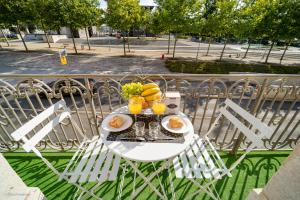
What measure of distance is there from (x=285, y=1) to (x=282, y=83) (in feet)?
62.0

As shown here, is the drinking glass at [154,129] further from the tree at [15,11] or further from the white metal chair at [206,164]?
the tree at [15,11]

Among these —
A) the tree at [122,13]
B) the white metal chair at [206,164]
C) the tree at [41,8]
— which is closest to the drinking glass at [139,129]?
the white metal chair at [206,164]

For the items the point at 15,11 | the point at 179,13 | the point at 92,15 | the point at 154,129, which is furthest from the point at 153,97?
the point at 15,11

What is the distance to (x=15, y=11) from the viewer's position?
19.1 metres

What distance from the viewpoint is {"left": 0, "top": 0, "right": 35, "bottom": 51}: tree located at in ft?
61.2

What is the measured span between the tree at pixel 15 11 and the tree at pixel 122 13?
874 centimetres

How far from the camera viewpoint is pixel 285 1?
50.4 ft

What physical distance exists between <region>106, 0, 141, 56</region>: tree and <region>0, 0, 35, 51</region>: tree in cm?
874

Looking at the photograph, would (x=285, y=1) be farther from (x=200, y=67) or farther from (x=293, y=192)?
(x=293, y=192)

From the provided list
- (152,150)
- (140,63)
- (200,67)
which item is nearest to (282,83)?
(152,150)

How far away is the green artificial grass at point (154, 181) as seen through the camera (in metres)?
2.60

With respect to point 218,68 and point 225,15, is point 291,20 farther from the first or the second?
point 218,68

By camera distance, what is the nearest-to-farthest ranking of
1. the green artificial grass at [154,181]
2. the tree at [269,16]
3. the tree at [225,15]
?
1. the green artificial grass at [154,181]
2. the tree at [269,16]
3. the tree at [225,15]

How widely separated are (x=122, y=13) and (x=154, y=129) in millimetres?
20220
